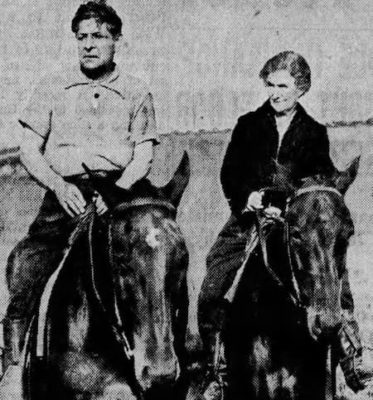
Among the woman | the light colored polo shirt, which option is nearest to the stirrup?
the woman

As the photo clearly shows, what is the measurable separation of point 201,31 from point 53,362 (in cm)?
180

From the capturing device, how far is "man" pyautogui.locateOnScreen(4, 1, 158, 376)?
440 centimetres

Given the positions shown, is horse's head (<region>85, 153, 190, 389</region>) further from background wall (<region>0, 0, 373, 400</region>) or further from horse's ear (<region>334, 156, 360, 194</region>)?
background wall (<region>0, 0, 373, 400</region>)

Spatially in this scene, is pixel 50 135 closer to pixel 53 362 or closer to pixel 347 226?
pixel 53 362

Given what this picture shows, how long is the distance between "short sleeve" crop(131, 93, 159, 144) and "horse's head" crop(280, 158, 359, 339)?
2.53 ft

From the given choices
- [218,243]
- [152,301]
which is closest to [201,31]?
[218,243]

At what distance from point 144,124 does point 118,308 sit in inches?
40.8

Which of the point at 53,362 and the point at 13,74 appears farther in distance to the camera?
the point at 13,74

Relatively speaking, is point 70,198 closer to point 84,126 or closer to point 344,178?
point 84,126

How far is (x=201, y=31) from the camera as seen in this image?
5387 mm

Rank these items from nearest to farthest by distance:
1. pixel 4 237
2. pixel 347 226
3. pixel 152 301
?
pixel 152 301, pixel 347 226, pixel 4 237

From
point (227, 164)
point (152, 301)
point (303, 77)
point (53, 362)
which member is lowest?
point (53, 362)

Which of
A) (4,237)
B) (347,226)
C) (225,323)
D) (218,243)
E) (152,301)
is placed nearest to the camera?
(152,301)

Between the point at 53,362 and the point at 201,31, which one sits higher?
the point at 201,31
